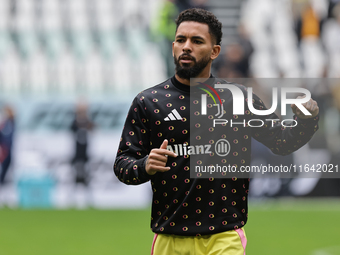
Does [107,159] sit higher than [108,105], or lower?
lower

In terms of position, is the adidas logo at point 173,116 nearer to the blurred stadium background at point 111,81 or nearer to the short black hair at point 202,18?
the short black hair at point 202,18

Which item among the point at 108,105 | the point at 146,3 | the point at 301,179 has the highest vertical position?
the point at 146,3

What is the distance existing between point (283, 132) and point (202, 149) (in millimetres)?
560

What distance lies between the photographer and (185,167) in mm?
3482

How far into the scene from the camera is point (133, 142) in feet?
11.5

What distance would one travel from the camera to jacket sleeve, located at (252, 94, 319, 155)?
3.59 meters

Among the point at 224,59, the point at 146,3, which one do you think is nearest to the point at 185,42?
the point at 224,59

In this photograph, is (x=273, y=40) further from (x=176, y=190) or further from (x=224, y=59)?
(x=176, y=190)

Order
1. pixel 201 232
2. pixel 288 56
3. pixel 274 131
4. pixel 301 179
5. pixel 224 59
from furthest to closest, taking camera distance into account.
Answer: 1. pixel 288 56
2. pixel 224 59
3. pixel 301 179
4. pixel 274 131
5. pixel 201 232

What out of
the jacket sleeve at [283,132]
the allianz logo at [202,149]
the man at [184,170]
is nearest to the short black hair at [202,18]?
the man at [184,170]

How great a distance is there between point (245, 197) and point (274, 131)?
0.47 meters

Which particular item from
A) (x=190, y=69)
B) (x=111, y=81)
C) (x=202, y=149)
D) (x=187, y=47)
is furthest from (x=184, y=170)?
(x=111, y=81)

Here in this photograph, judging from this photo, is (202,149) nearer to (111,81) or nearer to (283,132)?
(283,132)

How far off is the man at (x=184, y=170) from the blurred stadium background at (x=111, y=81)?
676 centimetres
